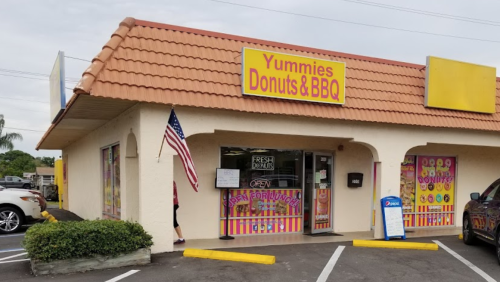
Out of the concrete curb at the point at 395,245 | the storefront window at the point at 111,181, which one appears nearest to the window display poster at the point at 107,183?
the storefront window at the point at 111,181

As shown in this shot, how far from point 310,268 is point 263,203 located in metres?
3.30

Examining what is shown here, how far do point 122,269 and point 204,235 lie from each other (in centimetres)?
295

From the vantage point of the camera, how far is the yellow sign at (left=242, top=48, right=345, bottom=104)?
790 cm

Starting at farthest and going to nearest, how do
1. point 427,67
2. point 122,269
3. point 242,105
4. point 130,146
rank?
Answer: 1. point 427,67
2. point 130,146
3. point 242,105
4. point 122,269

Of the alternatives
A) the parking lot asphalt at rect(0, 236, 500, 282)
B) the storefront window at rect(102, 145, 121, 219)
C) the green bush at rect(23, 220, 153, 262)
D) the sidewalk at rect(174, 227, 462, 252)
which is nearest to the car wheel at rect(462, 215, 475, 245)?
the parking lot asphalt at rect(0, 236, 500, 282)

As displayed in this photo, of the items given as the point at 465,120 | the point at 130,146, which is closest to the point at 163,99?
the point at 130,146

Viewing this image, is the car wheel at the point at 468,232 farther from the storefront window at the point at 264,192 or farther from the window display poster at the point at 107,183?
the window display poster at the point at 107,183

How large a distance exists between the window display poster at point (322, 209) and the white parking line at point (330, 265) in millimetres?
1791

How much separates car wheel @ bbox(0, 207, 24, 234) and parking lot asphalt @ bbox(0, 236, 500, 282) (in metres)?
3.10

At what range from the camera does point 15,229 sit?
34.7 feet

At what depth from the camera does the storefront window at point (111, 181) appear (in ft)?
31.1

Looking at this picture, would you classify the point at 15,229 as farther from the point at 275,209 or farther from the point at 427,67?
the point at 427,67

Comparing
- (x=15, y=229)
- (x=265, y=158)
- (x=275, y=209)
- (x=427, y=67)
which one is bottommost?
(x=15, y=229)

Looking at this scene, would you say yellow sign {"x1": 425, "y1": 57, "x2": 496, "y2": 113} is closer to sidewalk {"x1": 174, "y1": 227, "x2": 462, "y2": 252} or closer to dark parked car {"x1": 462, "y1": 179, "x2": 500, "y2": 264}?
dark parked car {"x1": 462, "y1": 179, "x2": 500, "y2": 264}
